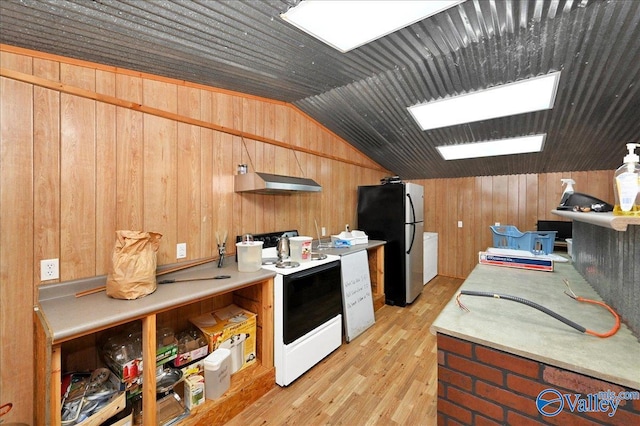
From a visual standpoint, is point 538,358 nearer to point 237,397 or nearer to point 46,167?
point 237,397

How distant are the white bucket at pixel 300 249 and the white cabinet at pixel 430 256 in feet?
9.19

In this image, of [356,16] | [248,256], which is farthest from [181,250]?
[356,16]

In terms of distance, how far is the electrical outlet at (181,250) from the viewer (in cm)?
201

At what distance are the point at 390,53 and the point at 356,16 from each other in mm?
567

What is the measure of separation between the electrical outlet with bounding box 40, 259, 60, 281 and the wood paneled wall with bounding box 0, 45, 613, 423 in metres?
0.02

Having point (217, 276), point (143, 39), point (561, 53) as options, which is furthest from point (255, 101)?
point (561, 53)

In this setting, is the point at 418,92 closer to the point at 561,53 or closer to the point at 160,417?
the point at 561,53

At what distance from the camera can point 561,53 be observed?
1751 millimetres

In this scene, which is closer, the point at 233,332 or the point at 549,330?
the point at 549,330

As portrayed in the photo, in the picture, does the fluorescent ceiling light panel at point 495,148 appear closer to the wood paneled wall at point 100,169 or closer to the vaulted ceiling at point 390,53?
the vaulted ceiling at point 390,53

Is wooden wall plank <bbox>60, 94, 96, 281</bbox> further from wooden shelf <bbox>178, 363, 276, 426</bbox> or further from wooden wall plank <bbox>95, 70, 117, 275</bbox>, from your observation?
wooden shelf <bbox>178, 363, 276, 426</bbox>

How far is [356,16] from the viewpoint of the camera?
4.67 ft

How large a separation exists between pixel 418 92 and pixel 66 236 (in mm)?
2856

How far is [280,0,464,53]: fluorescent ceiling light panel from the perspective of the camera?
1339 millimetres
